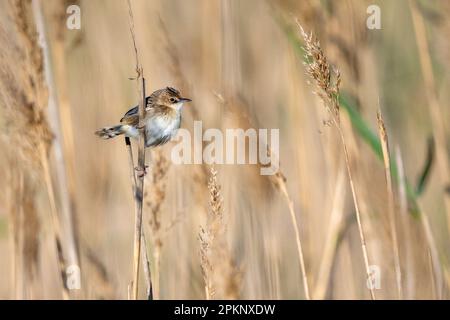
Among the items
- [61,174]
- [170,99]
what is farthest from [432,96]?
[61,174]

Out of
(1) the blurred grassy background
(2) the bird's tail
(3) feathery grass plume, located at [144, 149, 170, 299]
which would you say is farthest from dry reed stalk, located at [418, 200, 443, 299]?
(2) the bird's tail

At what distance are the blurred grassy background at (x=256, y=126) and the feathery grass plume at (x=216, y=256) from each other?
0.37m

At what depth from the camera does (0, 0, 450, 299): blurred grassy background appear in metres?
2.79

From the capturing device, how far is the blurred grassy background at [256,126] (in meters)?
2.79

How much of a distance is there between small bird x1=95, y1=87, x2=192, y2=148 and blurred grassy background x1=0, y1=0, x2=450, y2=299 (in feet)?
0.31

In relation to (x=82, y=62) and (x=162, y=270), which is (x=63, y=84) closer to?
(x=82, y=62)

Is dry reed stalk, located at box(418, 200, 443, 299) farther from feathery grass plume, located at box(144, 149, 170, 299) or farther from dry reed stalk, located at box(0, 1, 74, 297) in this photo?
dry reed stalk, located at box(0, 1, 74, 297)

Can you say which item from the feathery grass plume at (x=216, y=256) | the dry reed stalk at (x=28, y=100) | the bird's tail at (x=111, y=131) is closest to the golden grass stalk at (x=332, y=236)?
the feathery grass plume at (x=216, y=256)

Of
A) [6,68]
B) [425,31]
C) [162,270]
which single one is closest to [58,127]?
[6,68]

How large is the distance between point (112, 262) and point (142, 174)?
1.01m

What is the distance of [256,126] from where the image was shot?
2.80 metres

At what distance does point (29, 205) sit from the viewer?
2645 mm

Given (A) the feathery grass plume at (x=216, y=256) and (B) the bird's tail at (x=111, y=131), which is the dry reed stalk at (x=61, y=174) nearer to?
(B) the bird's tail at (x=111, y=131)

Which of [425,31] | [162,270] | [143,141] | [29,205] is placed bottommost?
[162,270]
